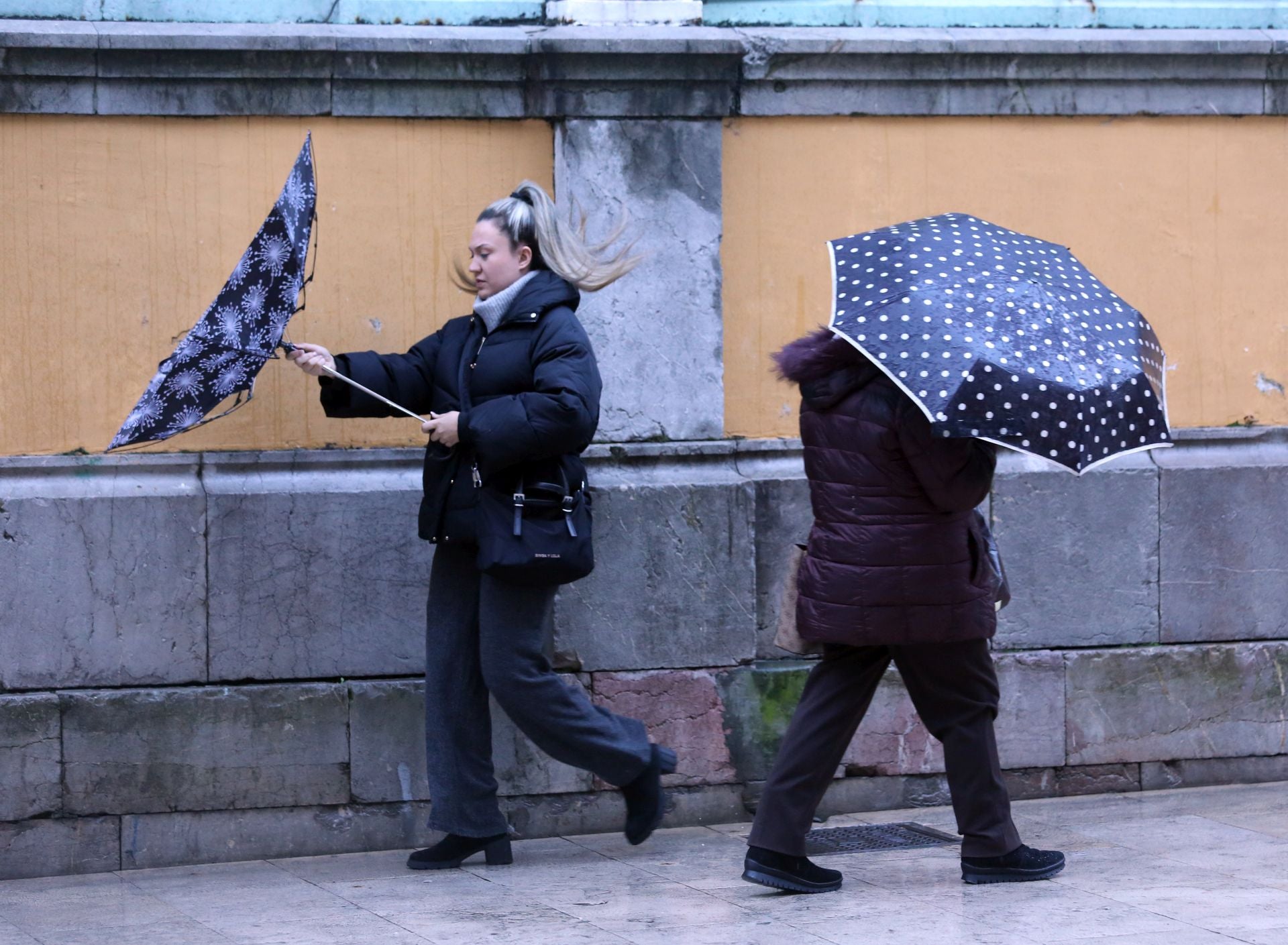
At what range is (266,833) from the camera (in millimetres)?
5469

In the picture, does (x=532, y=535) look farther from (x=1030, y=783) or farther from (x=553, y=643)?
(x=1030, y=783)

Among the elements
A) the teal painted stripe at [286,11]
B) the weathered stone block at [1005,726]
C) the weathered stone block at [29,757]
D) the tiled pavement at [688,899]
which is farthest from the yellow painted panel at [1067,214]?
the weathered stone block at [29,757]

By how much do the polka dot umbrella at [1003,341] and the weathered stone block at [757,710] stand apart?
1688 mm

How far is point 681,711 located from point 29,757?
1.96 m

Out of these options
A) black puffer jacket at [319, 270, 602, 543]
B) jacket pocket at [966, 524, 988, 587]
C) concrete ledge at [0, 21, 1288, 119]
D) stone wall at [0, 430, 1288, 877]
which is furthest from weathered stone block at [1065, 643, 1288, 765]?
black puffer jacket at [319, 270, 602, 543]

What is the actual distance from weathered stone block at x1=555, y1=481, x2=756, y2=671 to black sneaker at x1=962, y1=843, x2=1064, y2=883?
118 cm

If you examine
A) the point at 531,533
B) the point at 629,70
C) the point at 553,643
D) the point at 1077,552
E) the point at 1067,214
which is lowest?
the point at 553,643

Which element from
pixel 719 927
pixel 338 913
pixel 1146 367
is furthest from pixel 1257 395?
pixel 338 913

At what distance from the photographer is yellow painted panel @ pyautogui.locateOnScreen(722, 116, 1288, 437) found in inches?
234

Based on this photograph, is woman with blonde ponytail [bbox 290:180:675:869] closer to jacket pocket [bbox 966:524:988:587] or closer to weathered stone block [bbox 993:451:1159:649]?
jacket pocket [bbox 966:524:988:587]

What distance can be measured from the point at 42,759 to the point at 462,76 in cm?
239

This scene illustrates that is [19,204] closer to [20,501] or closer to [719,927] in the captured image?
[20,501]

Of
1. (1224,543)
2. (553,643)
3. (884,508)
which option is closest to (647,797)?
(553,643)

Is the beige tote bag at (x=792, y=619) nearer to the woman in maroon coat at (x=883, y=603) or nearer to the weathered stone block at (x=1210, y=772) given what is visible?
the woman in maroon coat at (x=883, y=603)
